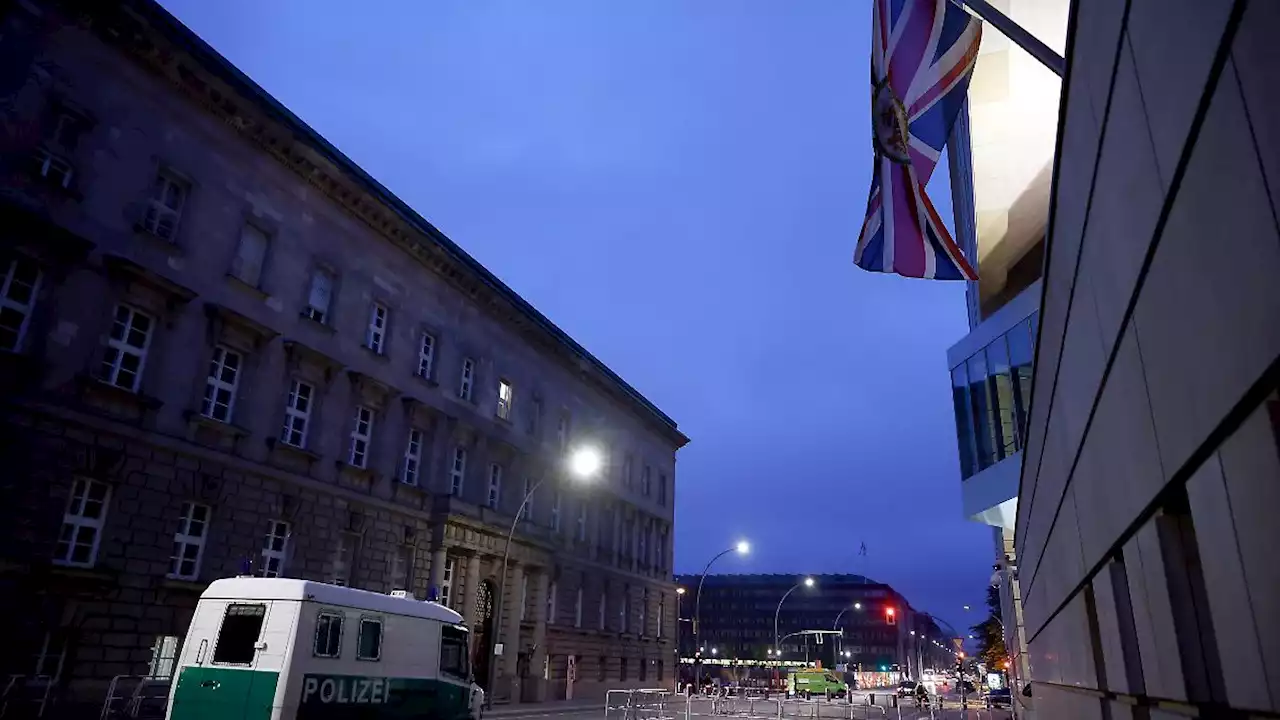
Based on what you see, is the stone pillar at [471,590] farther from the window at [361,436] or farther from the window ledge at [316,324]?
the window ledge at [316,324]

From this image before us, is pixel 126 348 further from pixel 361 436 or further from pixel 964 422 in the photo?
pixel 964 422

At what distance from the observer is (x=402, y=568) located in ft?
109

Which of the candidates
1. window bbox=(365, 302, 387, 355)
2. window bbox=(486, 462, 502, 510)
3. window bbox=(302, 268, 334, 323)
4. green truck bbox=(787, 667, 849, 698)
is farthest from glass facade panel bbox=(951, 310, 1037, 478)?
green truck bbox=(787, 667, 849, 698)

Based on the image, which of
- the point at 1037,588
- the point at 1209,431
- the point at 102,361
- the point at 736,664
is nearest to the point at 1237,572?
the point at 1209,431

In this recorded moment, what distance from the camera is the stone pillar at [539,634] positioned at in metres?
42.1

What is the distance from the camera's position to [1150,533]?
3885 millimetres

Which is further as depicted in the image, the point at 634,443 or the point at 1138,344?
the point at 634,443

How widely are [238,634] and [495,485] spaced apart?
27.4 m

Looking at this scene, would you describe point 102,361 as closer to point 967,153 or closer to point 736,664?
point 967,153

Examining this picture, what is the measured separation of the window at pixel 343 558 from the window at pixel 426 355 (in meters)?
8.32

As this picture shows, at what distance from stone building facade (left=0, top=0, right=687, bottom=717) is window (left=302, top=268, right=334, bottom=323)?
133 mm

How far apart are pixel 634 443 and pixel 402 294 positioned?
2663cm

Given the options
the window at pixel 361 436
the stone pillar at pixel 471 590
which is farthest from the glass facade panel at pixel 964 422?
the stone pillar at pixel 471 590

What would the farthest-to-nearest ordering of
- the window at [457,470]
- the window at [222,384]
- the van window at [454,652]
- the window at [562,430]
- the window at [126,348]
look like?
the window at [562,430]
the window at [457,470]
the window at [222,384]
the window at [126,348]
the van window at [454,652]
